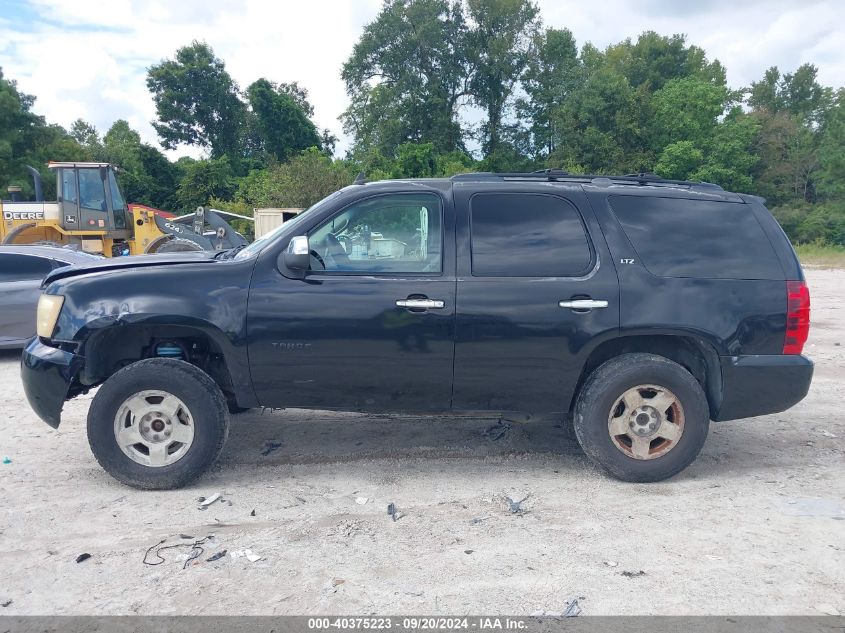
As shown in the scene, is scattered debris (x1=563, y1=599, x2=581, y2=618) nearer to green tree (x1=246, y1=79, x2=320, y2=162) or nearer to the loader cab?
the loader cab

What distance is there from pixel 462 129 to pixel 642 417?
4244 centimetres

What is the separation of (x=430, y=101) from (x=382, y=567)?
42.1 meters

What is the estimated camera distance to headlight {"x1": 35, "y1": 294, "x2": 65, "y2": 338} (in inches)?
177

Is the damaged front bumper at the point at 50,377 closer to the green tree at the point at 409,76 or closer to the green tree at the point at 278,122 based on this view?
the green tree at the point at 409,76

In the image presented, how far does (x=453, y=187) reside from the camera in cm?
477

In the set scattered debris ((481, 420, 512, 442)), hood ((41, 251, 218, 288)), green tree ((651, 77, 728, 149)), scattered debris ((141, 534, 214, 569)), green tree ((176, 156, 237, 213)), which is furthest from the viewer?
green tree ((651, 77, 728, 149))

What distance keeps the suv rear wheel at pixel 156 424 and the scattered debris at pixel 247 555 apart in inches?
37.4

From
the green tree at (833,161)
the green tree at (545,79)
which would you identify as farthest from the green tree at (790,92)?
the green tree at (545,79)

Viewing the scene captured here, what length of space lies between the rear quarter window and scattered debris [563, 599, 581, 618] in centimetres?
232

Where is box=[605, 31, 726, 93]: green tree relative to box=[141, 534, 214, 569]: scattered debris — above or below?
above

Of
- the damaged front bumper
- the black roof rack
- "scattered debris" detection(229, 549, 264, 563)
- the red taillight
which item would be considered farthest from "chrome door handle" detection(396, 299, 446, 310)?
the red taillight

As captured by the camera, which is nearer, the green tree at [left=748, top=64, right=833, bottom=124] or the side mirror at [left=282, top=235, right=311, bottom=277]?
the side mirror at [left=282, top=235, right=311, bottom=277]

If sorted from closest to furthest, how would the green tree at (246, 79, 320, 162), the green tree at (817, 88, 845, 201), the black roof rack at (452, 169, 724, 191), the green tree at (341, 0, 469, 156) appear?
the black roof rack at (452, 169, 724, 191) → the green tree at (341, 0, 469, 156) → the green tree at (817, 88, 845, 201) → the green tree at (246, 79, 320, 162)

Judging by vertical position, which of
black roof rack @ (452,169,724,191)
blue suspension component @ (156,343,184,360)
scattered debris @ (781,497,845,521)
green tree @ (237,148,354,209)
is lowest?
scattered debris @ (781,497,845,521)
